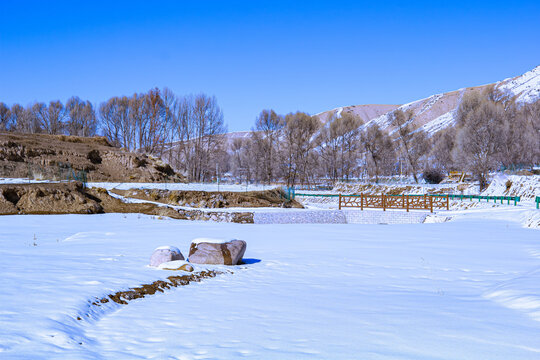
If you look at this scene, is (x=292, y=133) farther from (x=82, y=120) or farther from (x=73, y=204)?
(x=73, y=204)

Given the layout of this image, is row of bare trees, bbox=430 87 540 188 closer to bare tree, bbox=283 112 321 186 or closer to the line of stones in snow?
bare tree, bbox=283 112 321 186

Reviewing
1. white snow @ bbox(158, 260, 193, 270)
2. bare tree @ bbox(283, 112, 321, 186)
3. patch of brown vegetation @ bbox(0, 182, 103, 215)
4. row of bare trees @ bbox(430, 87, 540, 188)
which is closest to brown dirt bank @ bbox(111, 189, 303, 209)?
patch of brown vegetation @ bbox(0, 182, 103, 215)

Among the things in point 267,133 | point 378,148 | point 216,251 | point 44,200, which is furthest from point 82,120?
point 216,251

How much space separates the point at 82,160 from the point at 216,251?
3505cm

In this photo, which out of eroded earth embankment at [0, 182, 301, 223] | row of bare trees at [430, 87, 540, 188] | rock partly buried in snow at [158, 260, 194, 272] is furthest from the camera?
row of bare trees at [430, 87, 540, 188]

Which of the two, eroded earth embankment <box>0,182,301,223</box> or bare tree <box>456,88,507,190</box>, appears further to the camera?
bare tree <box>456,88,507,190</box>

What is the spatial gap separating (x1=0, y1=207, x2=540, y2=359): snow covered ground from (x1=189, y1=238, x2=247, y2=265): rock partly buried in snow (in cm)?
35

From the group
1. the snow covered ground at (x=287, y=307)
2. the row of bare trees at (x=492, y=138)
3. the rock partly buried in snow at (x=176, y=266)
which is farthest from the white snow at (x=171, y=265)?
the row of bare trees at (x=492, y=138)

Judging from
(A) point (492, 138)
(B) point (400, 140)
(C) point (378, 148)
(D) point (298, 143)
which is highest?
(B) point (400, 140)

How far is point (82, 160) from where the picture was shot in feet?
135

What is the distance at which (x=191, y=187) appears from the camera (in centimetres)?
3366

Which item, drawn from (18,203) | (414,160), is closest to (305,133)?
(414,160)

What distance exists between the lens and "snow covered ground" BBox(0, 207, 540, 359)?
454 cm

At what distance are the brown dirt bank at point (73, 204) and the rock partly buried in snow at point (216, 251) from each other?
14.8 meters
